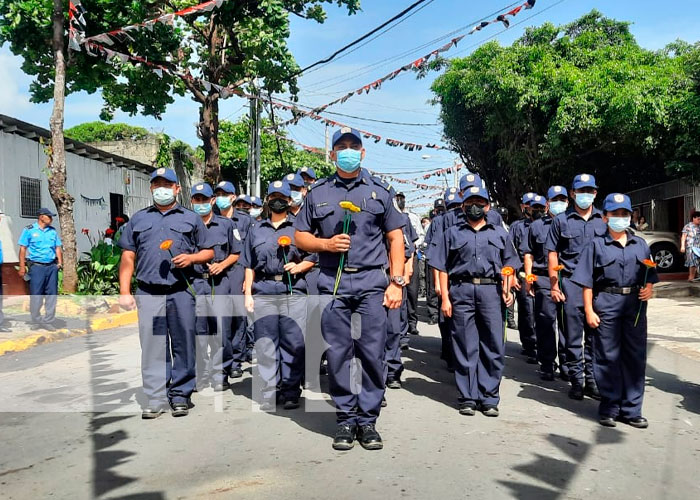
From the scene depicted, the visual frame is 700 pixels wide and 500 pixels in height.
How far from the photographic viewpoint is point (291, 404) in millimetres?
5637

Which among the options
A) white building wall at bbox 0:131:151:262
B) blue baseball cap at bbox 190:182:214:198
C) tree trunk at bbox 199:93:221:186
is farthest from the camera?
tree trunk at bbox 199:93:221:186

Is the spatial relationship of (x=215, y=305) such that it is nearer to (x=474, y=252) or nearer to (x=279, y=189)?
(x=279, y=189)

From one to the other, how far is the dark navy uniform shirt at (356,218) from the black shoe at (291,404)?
59.6 inches

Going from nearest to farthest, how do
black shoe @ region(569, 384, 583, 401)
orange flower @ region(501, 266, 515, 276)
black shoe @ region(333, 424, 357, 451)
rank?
black shoe @ region(333, 424, 357, 451)
orange flower @ region(501, 266, 515, 276)
black shoe @ region(569, 384, 583, 401)

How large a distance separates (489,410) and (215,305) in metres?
2.81

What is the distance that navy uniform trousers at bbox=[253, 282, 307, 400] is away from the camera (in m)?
5.81

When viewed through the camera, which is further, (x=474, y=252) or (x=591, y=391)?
(x=591, y=391)

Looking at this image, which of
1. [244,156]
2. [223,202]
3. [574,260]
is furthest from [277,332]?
[244,156]

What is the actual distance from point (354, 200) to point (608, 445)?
8.00 feet

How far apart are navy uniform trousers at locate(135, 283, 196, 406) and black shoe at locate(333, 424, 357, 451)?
1567 millimetres

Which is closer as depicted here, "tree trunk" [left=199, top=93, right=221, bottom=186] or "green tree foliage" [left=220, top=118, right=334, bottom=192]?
"tree trunk" [left=199, top=93, right=221, bottom=186]

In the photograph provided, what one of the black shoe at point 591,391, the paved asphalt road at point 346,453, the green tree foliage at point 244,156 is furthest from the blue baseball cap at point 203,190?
the green tree foliage at point 244,156

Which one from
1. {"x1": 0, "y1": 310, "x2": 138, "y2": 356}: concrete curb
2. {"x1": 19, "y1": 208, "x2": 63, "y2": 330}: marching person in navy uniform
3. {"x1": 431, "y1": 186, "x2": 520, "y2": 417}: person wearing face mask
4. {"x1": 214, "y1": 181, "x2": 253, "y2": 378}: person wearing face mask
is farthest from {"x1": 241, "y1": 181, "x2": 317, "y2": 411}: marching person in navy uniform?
{"x1": 19, "y1": 208, "x2": 63, "y2": 330}: marching person in navy uniform

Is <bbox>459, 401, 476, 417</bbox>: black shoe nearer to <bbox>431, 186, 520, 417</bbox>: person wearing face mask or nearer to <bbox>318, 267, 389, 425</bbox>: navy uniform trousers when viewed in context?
<bbox>431, 186, 520, 417</bbox>: person wearing face mask
